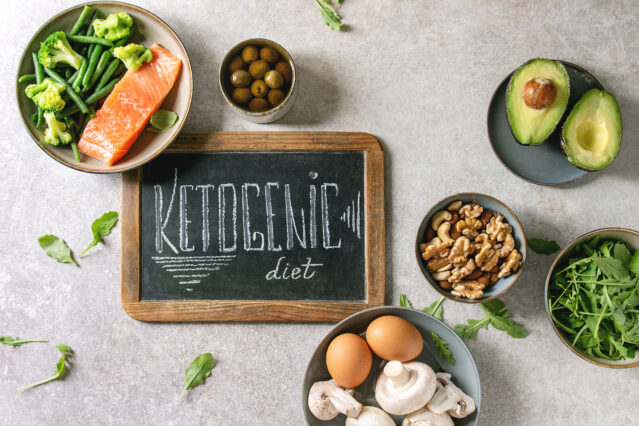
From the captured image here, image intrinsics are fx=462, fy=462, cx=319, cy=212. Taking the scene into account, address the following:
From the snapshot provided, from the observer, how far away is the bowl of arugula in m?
1.10

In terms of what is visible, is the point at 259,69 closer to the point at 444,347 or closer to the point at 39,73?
the point at 39,73

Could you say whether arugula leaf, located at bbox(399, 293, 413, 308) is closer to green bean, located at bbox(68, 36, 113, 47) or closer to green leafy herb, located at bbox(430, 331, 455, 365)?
green leafy herb, located at bbox(430, 331, 455, 365)

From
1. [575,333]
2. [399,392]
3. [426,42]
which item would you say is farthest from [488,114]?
[399,392]

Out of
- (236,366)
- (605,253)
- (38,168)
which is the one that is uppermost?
(605,253)

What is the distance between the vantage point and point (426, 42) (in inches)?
50.6

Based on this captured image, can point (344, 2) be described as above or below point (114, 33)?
above

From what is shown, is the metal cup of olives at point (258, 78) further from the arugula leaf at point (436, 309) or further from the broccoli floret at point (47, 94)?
the arugula leaf at point (436, 309)

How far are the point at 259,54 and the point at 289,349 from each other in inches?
31.1

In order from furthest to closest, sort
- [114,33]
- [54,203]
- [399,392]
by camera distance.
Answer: [54,203] < [114,33] < [399,392]

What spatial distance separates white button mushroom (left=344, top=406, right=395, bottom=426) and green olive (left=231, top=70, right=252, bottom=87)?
2.83ft

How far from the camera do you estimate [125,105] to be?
1199 mm

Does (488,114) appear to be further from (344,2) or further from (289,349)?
(289,349)

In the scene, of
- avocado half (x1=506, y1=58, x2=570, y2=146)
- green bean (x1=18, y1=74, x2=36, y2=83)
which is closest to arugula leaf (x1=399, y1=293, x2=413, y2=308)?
avocado half (x1=506, y1=58, x2=570, y2=146)

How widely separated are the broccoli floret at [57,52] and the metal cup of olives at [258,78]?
1.29ft
